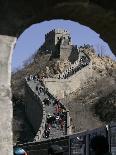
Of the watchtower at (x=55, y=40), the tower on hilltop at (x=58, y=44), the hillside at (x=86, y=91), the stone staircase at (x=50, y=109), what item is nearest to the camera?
the stone staircase at (x=50, y=109)

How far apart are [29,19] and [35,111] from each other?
59044mm

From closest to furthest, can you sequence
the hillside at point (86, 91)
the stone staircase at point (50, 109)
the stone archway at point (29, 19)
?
the stone archway at point (29, 19) < the stone staircase at point (50, 109) < the hillside at point (86, 91)

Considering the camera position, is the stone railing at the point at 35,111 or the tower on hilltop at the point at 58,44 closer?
the stone railing at the point at 35,111

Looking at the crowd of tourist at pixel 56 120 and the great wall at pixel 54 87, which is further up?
the great wall at pixel 54 87

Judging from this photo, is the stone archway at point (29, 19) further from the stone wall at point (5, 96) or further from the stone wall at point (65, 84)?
the stone wall at point (65, 84)

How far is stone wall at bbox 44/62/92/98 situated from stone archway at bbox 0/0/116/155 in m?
73.4

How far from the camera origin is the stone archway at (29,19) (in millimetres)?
5777

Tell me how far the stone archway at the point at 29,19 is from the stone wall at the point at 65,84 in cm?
7341

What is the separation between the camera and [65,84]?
3275 inches

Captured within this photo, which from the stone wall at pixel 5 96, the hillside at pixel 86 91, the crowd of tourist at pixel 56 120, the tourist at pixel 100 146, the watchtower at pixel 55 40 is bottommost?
Result: the tourist at pixel 100 146

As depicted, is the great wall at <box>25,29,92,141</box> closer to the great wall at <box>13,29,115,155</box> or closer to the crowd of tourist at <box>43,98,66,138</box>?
the great wall at <box>13,29,115,155</box>

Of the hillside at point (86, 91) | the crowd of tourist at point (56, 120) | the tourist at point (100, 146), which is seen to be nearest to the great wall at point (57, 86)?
the crowd of tourist at point (56, 120)

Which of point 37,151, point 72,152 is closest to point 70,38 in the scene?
point 37,151

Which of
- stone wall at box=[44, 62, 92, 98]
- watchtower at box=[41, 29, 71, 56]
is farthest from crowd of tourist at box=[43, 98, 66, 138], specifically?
watchtower at box=[41, 29, 71, 56]
